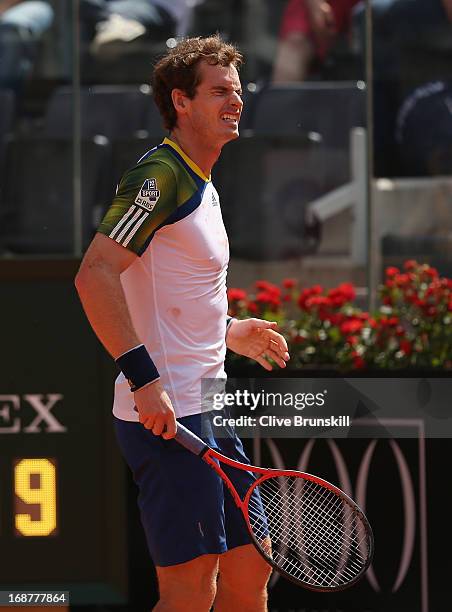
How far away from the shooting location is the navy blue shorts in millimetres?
Result: 3236

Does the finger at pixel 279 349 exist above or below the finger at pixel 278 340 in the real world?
below

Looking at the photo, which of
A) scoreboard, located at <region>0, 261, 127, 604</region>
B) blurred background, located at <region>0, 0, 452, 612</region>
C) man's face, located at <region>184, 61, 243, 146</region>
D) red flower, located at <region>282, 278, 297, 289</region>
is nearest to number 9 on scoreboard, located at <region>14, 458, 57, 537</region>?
scoreboard, located at <region>0, 261, 127, 604</region>

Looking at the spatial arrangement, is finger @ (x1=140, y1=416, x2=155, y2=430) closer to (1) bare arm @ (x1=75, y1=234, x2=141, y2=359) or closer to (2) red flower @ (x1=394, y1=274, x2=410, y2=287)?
(1) bare arm @ (x1=75, y1=234, x2=141, y2=359)

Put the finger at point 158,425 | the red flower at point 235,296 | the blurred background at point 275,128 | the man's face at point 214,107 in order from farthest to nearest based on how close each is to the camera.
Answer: the blurred background at point 275,128 < the red flower at point 235,296 < the man's face at point 214,107 < the finger at point 158,425

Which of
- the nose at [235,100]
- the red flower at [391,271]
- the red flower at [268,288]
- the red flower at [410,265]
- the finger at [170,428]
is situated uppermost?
the nose at [235,100]

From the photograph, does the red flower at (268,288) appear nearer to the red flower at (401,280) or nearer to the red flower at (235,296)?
the red flower at (235,296)

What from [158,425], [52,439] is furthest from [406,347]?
[158,425]

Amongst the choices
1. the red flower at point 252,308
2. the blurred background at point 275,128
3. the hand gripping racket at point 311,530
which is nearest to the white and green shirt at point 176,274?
the hand gripping racket at point 311,530

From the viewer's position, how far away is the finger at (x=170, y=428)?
9.98ft

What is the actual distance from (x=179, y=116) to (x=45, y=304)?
39.9 inches

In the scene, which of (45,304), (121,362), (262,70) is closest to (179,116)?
(121,362)

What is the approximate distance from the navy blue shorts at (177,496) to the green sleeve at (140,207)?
50 cm

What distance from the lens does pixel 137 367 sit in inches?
120

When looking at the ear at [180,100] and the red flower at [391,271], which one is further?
the red flower at [391,271]
